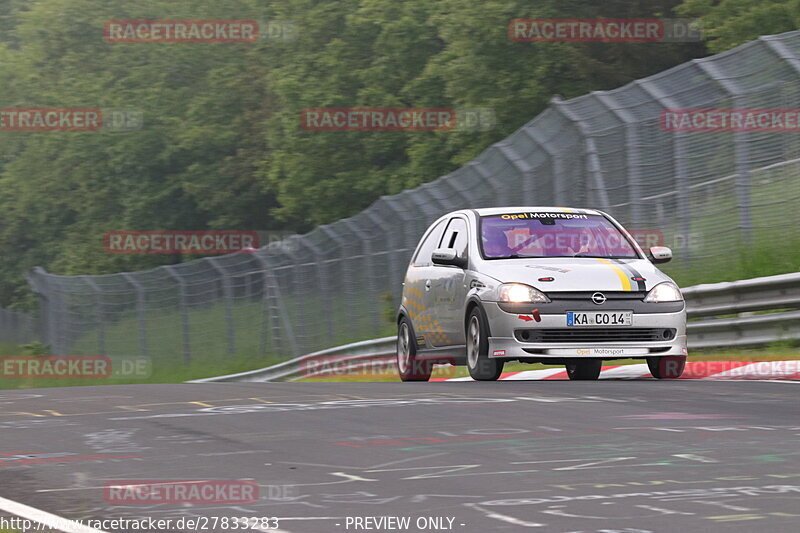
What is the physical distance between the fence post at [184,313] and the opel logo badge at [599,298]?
68.8 feet

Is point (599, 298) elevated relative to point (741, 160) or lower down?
lower down

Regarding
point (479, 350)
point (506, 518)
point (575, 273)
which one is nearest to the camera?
point (506, 518)

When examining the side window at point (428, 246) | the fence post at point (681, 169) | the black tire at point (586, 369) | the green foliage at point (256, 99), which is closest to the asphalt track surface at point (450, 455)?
the black tire at point (586, 369)

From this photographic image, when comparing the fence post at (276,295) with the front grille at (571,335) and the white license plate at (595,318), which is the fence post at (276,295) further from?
the white license plate at (595,318)

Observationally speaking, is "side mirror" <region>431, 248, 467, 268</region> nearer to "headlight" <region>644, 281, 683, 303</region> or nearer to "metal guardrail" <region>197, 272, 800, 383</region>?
"headlight" <region>644, 281, 683, 303</region>

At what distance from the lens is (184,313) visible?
33375mm

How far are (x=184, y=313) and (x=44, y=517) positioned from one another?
27508 millimetres

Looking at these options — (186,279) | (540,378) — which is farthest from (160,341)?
(540,378)

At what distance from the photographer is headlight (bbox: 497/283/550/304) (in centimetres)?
1280

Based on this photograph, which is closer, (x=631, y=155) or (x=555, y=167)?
(x=631, y=155)

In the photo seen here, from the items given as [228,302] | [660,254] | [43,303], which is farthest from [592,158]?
[43,303]

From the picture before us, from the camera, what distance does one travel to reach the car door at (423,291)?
14.8 m

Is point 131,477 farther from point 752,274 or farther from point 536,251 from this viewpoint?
point 752,274

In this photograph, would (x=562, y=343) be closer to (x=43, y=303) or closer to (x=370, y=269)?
(x=370, y=269)
